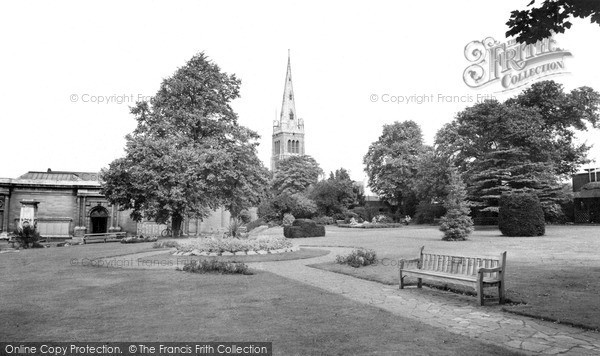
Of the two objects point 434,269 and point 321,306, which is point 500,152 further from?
point 321,306

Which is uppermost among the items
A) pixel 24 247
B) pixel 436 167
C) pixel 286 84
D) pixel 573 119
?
pixel 286 84

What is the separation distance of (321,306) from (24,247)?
80.6 ft

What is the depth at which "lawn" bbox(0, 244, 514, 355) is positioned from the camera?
Answer: 5.44 m

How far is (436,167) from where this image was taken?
1657 inches

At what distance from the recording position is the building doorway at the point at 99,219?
41.5m

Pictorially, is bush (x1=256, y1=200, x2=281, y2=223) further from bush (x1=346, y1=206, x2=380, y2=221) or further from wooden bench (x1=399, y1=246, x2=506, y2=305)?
wooden bench (x1=399, y1=246, x2=506, y2=305)

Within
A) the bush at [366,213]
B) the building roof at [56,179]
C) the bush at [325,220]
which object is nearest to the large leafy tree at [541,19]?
the building roof at [56,179]

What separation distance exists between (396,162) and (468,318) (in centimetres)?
4944

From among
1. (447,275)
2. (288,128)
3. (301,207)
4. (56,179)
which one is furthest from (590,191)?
(288,128)

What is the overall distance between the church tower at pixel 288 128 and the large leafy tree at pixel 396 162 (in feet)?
201

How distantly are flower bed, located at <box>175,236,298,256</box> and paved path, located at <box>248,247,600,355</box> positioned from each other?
21.4 ft

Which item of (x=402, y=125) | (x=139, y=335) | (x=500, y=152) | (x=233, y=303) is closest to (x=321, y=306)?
(x=233, y=303)

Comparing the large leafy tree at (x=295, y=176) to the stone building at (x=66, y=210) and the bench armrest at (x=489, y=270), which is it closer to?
the stone building at (x=66, y=210)

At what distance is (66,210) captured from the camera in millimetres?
40750
